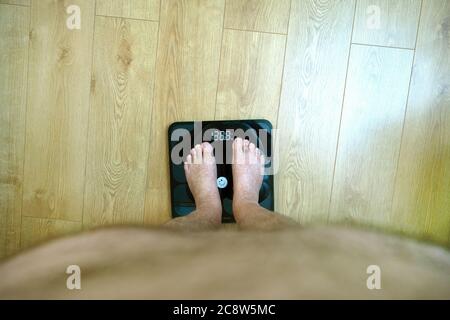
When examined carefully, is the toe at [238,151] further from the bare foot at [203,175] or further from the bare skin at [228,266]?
the bare skin at [228,266]

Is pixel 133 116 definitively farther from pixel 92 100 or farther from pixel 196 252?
pixel 196 252

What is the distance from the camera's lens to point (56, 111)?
943 mm

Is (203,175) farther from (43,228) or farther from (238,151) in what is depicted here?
(43,228)

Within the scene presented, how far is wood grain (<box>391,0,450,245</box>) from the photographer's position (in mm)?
915

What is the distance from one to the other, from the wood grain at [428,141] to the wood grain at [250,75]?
36 centimetres

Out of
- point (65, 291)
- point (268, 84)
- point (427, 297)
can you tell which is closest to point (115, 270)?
point (65, 291)

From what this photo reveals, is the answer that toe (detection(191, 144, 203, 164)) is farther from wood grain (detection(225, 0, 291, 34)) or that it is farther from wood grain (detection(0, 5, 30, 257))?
wood grain (detection(0, 5, 30, 257))

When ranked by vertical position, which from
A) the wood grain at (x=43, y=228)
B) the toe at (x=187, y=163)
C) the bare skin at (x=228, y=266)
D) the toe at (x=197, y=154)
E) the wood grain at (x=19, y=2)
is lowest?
the wood grain at (x=43, y=228)

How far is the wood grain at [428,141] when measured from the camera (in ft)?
3.00

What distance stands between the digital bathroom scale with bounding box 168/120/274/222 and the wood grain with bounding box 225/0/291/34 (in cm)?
24

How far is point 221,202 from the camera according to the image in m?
0.95

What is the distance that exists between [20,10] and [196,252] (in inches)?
32.6

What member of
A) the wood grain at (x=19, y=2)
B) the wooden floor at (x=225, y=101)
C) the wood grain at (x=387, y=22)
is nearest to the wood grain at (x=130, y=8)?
the wooden floor at (x=225, y=101)

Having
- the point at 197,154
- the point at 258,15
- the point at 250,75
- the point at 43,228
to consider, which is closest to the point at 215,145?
the point at 197,154
